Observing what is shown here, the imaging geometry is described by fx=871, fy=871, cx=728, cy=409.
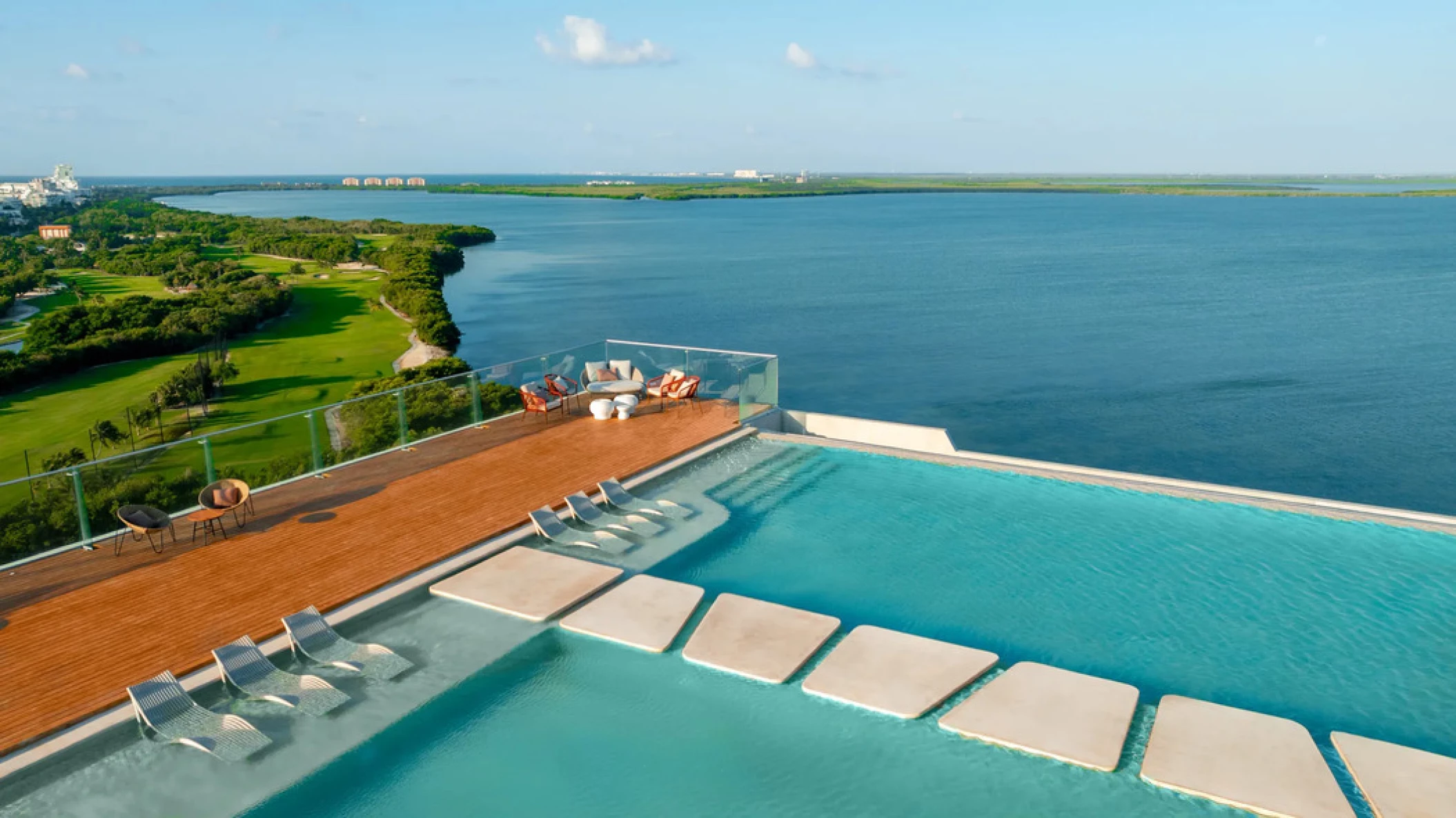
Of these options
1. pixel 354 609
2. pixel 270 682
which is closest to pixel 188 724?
pixel 270 682

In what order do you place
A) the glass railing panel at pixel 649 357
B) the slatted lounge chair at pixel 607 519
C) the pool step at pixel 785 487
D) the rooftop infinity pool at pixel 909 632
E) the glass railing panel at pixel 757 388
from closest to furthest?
the rooftop infinity pool at pixel 909 632 < the slatted lounge chair at pixel 607 519 < the pool step at pixel 785 487 < the glass railing panel at pixel 757 388 < the glass railing panel at pixel 649 357

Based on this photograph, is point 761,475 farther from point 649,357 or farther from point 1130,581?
point 1130,581

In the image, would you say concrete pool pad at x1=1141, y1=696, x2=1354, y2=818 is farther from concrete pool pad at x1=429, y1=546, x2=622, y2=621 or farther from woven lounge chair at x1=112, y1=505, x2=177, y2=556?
woven lounge chair at x1=112, y1=505, x2=177, y2=556

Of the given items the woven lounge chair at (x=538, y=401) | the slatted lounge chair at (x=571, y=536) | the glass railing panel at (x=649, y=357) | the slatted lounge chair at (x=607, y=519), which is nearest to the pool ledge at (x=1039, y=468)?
the glass railing panel at (x=649, y=357)

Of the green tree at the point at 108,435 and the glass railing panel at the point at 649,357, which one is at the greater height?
the glass railing panel at the point at 649,357

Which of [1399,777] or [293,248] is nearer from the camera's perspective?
[1399,777]

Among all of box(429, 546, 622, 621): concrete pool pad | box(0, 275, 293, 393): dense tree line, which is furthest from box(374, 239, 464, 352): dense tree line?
box(429, 546, 622, 621): concrete pool pad

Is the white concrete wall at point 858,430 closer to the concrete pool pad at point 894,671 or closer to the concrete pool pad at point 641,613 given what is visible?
the concrete pool pad at point 641,613
